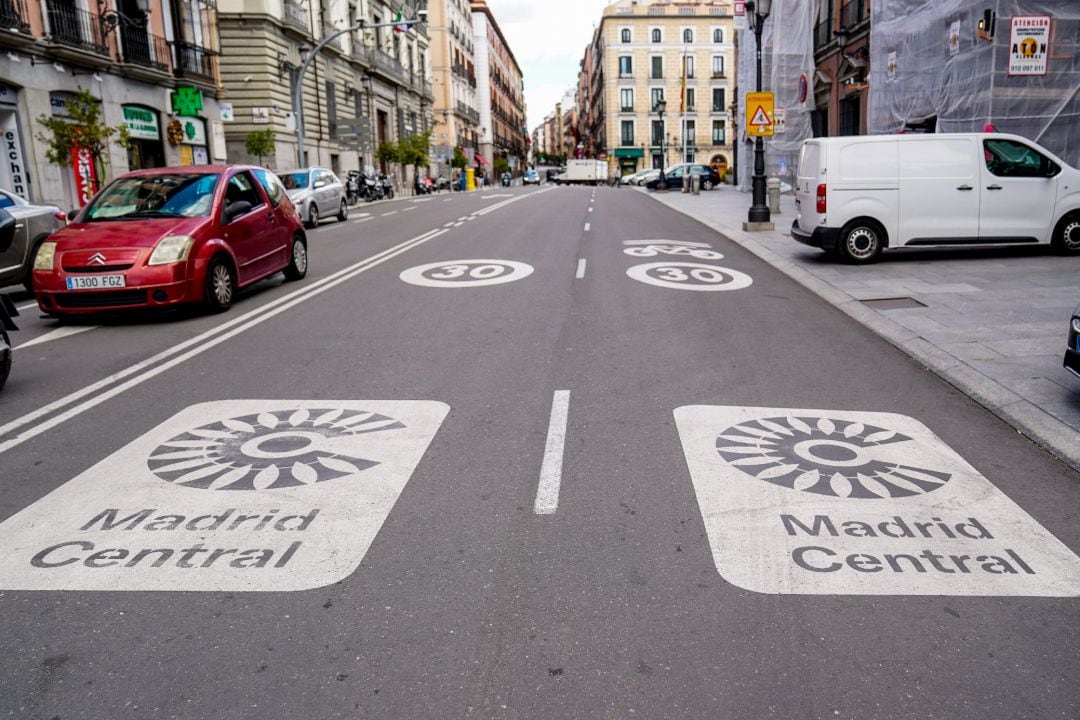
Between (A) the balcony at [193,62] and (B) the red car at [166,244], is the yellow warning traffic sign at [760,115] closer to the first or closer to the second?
(B) the red car at [166,244]

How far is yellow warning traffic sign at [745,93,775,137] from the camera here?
17.6m

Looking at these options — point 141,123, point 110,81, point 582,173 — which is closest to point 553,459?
point 110,81

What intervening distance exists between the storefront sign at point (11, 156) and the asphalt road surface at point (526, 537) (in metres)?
17.9

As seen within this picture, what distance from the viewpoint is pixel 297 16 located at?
130ft

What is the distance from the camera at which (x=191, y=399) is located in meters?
5.99

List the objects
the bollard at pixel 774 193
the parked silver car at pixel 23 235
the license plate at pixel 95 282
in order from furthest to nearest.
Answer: the bollard at pixel 774 193
the parked silver car at pixel 23 235
the license plate at pixel 95 282

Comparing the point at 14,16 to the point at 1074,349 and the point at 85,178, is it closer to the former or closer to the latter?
the point at 85,178

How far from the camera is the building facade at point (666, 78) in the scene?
8988 centimetres

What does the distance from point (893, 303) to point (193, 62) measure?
28289 millimetres

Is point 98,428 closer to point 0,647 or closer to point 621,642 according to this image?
point 0,647

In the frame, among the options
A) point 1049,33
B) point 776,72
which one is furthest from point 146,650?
point 776,72

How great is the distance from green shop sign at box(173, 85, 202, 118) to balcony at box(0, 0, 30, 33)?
7.03 m

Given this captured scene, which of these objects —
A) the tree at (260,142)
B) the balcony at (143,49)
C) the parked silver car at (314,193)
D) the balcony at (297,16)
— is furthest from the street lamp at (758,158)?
the balcony at (297,16)

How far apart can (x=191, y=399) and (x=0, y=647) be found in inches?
126
